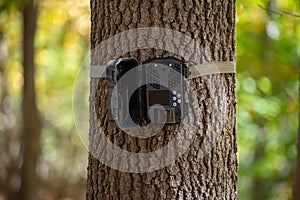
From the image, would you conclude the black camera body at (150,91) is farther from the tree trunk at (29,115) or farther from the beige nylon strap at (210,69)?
the tree trunk at (29,115)

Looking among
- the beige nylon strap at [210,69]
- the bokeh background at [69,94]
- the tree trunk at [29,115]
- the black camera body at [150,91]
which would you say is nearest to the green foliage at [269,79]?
the bokeh background at [69,94]

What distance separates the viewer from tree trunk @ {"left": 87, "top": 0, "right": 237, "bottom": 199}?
2.34 m

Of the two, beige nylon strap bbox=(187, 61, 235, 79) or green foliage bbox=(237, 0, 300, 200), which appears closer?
beige nylon strap bbox=(187, 61, 235, 79)

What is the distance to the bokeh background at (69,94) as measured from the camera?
6.54 meters

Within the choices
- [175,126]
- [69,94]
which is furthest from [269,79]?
[69,94]

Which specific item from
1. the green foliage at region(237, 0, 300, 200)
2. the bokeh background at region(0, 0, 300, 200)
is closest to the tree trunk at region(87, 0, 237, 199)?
the bokeh background at region(0, 0, 300, 200)

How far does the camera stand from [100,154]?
248 cm

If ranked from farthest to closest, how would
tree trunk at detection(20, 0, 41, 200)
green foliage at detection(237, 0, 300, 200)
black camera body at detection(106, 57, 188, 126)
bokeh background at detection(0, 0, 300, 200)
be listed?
tree trunk at detection(20, 0, 41, 200) → bokeh background at detection(0, 0, 300, 200) → green foliage at detection(237, 0, 300, 200) → black camera body at detection(106, 57, 188, 126)

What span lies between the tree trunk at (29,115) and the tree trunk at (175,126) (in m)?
5.30

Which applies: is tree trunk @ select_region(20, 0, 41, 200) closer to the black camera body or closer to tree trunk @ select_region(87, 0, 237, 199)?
tree trunk @ select_region(87, 0, 237, 199)

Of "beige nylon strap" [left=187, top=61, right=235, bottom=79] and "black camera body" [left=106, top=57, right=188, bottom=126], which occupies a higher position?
"beige nylon strap" [left=187, top=61, right=235, bottom=79]

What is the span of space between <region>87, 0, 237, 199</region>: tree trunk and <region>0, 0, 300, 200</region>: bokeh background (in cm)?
169

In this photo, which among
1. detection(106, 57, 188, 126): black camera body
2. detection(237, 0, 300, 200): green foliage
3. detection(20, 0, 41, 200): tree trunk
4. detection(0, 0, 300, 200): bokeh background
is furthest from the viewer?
detection(20, 0, 41, 200): tree trunk

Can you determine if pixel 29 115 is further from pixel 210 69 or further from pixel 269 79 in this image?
pixel 210 69
